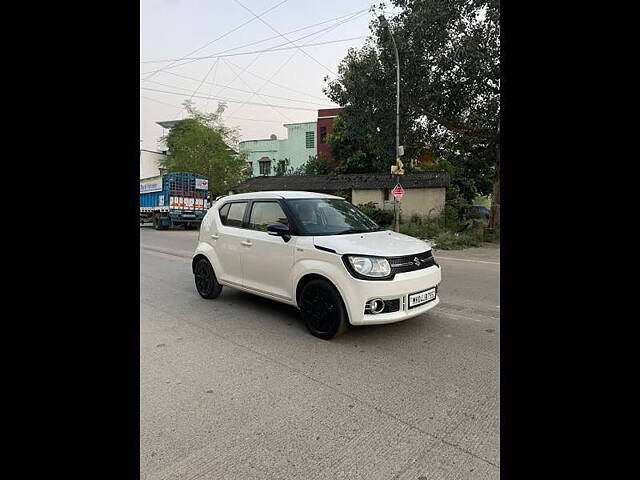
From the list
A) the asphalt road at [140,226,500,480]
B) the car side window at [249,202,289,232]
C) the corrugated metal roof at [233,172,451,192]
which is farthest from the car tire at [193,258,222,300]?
the corrugated metal roof at [233,172,451,192]

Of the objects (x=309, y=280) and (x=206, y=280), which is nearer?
(x=309, y=280)

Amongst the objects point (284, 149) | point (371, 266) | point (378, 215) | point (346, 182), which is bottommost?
point (371, 266)

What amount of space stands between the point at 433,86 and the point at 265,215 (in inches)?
483

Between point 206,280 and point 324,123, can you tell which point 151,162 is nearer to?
point 324,123

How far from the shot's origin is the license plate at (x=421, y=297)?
13.4 ft

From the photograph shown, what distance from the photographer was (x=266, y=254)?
483 centimetres

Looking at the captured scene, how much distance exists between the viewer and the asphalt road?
2233mm

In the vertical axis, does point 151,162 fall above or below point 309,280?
above

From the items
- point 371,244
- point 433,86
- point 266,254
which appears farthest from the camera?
point 433,86

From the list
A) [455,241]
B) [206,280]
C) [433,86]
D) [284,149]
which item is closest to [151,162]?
[284,149]

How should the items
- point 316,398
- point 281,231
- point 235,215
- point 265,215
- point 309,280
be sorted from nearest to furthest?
point 316,398 → point 309,280 → point 281,231 → point 265,215 → point 235,215

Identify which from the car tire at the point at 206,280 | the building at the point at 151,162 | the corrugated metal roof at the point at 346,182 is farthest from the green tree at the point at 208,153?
the car tire at the point at 206,280
